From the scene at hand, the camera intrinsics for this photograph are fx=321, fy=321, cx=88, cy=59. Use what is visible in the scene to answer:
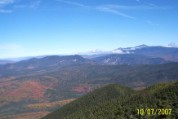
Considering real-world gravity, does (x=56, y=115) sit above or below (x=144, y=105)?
below

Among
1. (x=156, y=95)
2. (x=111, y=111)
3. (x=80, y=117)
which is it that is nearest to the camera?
(x=156, y=95)

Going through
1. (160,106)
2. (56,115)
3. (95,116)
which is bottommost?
(56,115)

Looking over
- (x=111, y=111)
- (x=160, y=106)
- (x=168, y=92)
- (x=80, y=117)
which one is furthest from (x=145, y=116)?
(x=80, y=117)

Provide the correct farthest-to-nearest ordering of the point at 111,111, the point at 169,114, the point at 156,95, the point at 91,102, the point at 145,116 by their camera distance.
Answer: the point at 91,102 < the point at 111,111 < the point at 156,95 < the point at 145,116 < the point at 169,114

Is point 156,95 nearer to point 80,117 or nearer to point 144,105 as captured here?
point 144,105

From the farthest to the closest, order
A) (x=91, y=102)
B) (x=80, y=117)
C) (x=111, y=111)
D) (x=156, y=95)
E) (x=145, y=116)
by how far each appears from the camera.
Answer: (x=91, y=102) → (x=80, y=117) → (x=111, y=111) → (x=156, y=95) → (x=145, y=116)

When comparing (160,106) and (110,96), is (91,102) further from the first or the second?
(160,106)

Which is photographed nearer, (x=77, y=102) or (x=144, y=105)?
(x=144, y=105)

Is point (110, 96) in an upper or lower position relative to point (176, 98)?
lower

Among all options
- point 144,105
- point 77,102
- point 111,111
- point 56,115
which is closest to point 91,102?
point 77,102
